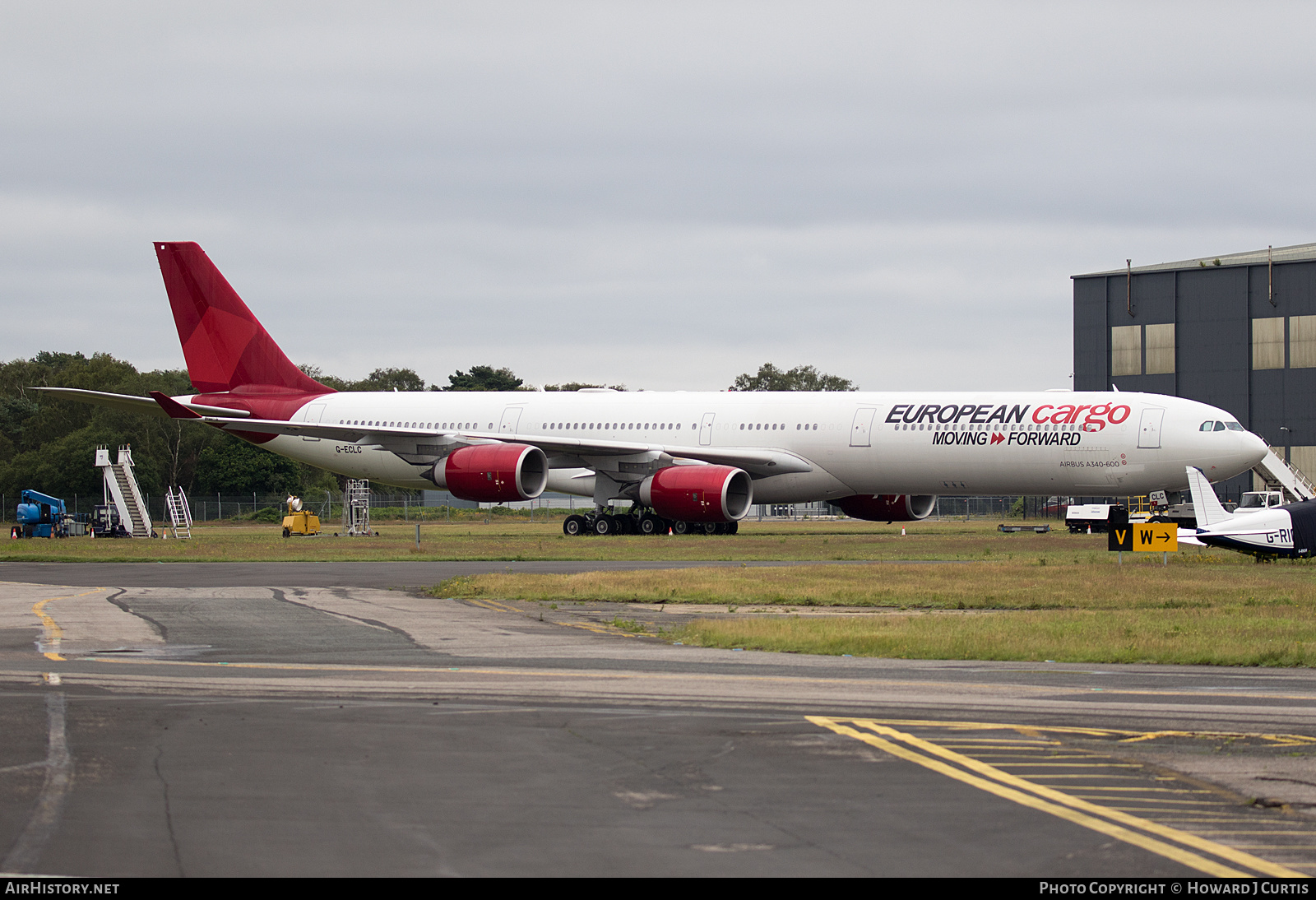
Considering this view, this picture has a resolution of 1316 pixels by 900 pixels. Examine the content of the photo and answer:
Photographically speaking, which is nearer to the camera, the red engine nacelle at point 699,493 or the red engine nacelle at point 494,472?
the red engine nacelle at point 699,493

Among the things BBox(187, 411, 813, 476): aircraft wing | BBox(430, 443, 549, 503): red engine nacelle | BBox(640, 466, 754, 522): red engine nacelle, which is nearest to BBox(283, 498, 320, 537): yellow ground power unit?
BBox(187, 411, 813, 476): aircraft wing

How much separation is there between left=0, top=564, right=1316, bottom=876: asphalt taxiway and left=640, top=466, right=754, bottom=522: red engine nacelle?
22.3m

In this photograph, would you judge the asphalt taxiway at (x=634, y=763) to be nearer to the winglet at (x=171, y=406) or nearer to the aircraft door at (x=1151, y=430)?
the aircraft door at (x=1151, y=430)

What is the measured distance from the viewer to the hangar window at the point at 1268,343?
64875mm

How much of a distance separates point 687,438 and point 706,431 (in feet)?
2.05

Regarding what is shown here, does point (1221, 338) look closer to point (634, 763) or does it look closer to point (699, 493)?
point (699, 493)

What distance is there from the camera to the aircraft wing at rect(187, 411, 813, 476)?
3878 cm

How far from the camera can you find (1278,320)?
213 feet

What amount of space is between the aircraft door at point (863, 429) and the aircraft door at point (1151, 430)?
7.01 metres

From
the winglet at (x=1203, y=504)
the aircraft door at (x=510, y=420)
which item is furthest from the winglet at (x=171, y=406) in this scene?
the winglet at (x=1203, y=504)

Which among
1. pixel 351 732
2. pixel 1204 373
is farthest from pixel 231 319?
pixel 1204 373

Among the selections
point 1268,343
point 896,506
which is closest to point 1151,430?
point 896,506

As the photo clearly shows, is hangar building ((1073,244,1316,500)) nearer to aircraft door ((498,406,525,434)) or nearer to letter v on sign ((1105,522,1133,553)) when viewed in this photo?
letter v on sign ((1105,522,1133,553))
